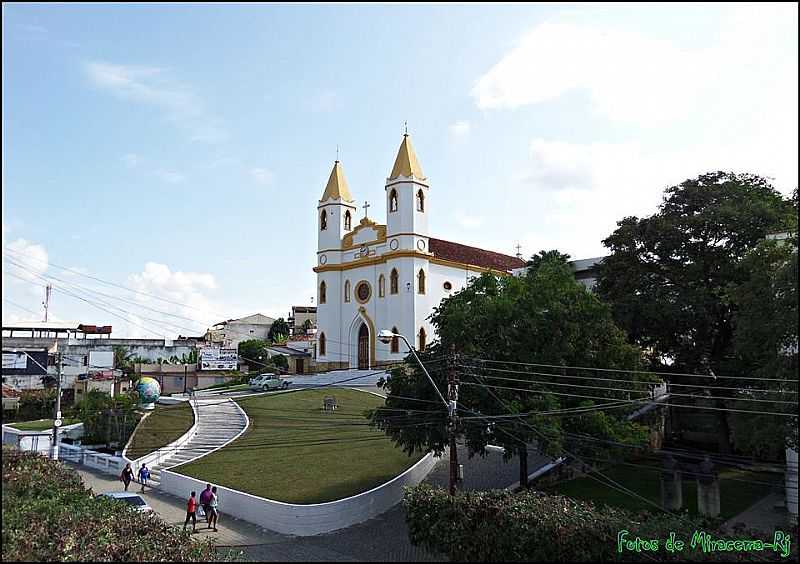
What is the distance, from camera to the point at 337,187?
4850cm

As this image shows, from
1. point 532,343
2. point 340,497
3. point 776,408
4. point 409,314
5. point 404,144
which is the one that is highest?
point 404,144

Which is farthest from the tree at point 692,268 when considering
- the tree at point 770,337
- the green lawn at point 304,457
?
the green lawn at point 304,457

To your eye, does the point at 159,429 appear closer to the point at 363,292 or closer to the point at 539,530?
the point at 363,292

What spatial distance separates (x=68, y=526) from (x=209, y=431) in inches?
774

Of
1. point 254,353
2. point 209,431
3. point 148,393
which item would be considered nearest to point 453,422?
point 209,431

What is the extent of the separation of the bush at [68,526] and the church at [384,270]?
2885cm

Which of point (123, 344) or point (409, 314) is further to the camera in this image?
point (123, 344)

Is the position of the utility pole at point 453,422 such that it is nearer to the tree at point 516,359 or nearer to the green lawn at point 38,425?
the tree at point 516,359

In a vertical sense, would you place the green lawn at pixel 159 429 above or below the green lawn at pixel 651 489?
above

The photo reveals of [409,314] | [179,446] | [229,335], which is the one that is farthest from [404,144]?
[229,335]

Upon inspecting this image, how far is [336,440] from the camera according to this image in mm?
A: 26391

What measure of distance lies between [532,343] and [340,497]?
24.1ft

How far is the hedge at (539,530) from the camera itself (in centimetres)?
1212

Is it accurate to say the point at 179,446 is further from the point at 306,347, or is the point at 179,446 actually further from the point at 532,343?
the point at 306,347
